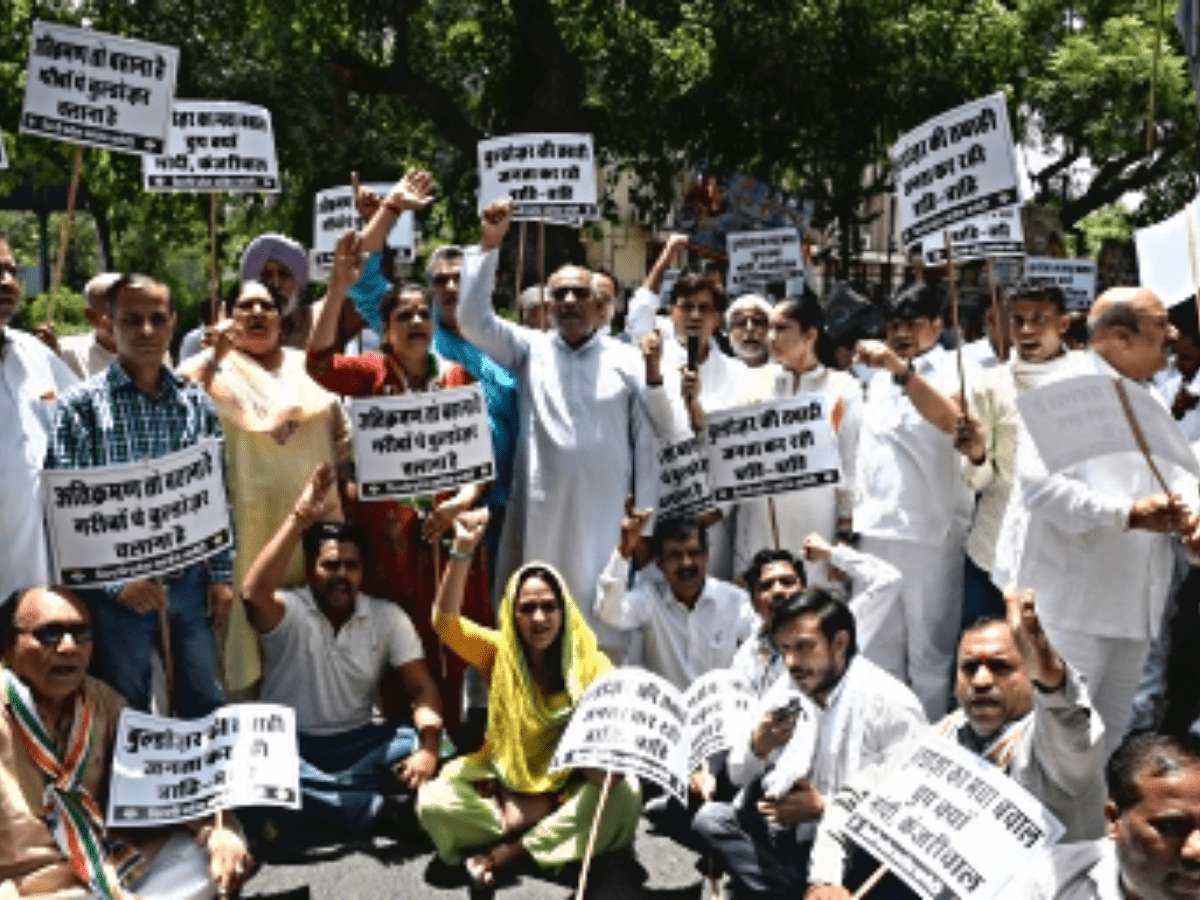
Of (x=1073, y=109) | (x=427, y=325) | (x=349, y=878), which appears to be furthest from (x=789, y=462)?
(x=1073, y=109)

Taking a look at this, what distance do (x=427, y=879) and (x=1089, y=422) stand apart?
251 cm

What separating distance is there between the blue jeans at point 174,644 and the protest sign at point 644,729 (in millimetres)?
1109

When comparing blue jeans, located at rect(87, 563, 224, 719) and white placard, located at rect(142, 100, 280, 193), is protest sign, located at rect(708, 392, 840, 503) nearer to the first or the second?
blue jeans, located at rect(87, 563, 224, 719)

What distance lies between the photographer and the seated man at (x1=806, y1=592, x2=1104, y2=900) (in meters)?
3.60

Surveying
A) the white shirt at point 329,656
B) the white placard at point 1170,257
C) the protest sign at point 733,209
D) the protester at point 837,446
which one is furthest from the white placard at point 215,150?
the protest sign at point 733,209

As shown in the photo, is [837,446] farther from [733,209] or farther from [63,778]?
[733,209]

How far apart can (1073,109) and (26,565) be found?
16.2 meters

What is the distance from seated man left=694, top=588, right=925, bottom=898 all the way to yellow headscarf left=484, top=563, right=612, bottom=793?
0.72 m

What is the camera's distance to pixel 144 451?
4746mm

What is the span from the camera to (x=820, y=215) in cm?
1638

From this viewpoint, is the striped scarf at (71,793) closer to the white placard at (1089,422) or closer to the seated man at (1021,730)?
the seated man at (1021,730)

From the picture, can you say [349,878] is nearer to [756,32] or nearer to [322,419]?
[322,419]

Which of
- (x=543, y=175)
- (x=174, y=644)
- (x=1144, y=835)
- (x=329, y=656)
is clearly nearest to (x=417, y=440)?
(x=329, y=656)

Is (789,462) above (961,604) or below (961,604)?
above
